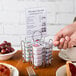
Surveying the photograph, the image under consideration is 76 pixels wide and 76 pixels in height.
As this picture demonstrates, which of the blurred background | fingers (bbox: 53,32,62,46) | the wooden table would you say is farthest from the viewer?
the blurred background

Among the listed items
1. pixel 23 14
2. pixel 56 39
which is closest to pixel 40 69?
pixel 56 39

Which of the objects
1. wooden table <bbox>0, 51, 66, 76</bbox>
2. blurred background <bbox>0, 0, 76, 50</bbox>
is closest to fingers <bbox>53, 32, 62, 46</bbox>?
wooden table <bbox>0, 51, 66, 76</bbox>

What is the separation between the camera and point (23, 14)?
1854 millimetres

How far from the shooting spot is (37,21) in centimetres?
116

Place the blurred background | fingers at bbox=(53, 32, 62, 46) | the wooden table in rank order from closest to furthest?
the wooden table, fingers at bbox=(53, 32, 62, 46), the blurred background

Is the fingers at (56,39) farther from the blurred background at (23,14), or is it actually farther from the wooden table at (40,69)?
the blurred background at (23,14)

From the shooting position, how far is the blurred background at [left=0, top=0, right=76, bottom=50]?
1.84m

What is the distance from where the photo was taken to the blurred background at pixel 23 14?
72.5 inches

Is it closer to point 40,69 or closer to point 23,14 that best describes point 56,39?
point 40,69

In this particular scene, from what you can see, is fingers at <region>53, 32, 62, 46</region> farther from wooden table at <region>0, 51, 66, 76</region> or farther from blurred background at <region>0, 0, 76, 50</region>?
blurred background at <region>0, 0, 76, 50</region>

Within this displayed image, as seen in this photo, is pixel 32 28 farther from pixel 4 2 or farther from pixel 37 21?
pixel 4 2

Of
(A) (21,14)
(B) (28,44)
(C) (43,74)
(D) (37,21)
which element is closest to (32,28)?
(D) (37,21)

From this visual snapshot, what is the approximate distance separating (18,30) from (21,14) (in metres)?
0.19

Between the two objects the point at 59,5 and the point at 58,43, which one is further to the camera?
the point at 59,5
